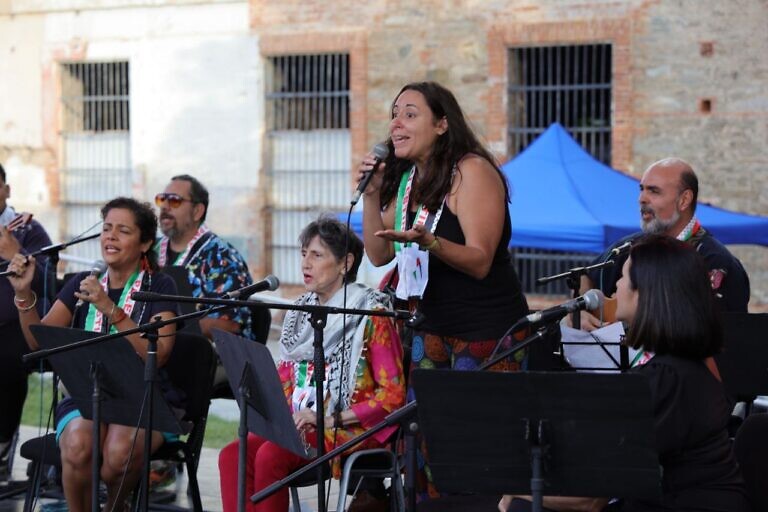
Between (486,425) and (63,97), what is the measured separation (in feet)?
52.5

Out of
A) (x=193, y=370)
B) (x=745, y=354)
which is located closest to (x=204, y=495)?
(x=193, y=370)

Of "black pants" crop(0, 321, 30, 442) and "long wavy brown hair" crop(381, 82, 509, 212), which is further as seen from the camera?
"black pants" crop(0, 321, 30, 442)

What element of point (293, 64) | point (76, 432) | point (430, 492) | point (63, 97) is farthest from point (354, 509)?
point (63, 97)

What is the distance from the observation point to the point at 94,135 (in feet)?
61.2

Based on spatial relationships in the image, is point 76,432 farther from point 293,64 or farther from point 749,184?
point 293,64

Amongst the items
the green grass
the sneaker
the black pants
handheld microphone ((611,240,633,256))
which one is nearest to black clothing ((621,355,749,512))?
handheld microphone ((611,240,633,256))

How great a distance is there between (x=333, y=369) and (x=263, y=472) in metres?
0.51

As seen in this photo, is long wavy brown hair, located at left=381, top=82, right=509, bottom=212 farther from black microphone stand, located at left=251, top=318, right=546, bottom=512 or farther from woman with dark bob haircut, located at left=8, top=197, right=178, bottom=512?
woman with dark bob haircut, located at left=8, top=197, right=178, bottom=512

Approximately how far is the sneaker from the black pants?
2.84 feet

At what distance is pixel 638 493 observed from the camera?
138 inches

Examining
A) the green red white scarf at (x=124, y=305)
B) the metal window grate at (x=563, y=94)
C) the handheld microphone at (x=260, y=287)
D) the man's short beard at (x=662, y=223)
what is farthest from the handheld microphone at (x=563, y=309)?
the metal window grate at (x=563, y=94)

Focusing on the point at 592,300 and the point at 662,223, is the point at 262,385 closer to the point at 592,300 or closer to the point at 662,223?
the point at 592,300

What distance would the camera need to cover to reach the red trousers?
5.14 meters

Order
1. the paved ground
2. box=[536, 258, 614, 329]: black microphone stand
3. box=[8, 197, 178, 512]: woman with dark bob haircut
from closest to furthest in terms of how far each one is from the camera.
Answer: box=[536, 258, 614, 329]: black microphone stand → box=[8, 197, 178, 512]: woman with dark bob haircut → the paved ground
